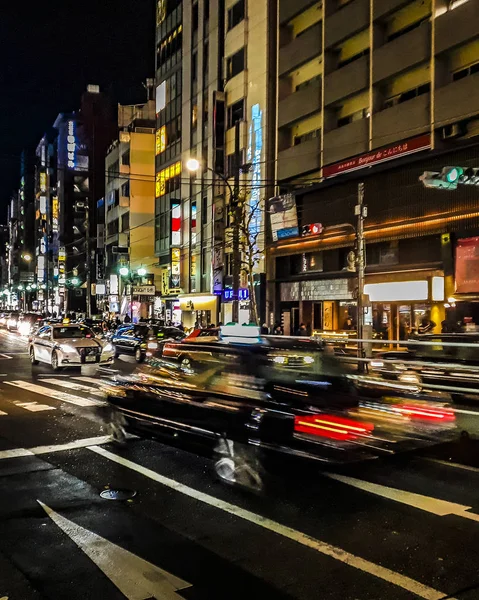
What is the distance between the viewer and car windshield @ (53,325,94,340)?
882 inches

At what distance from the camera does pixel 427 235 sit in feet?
87.0

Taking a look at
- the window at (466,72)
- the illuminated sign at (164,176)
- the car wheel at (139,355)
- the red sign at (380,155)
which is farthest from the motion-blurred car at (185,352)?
the illuminated sign at (164,176)

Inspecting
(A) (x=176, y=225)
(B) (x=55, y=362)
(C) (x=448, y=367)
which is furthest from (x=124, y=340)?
(A) (x=176, y=225)

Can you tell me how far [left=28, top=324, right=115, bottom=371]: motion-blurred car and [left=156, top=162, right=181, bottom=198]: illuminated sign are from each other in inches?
1131

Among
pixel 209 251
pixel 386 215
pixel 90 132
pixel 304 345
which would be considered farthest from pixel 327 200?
A: pixel 90 132

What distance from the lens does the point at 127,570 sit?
4.74 metres

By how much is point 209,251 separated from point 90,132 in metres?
60.4

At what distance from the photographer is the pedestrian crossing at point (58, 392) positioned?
13289mm

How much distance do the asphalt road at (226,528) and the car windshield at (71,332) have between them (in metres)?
13.5

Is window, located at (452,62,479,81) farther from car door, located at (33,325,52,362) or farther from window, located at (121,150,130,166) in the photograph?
window, located at (121,150,130,166)

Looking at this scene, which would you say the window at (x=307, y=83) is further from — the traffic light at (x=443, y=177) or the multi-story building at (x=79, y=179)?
the multi-story building at (x=79, y=179)

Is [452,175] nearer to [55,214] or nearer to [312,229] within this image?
[312,229]

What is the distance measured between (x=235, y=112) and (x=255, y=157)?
5.04 metres

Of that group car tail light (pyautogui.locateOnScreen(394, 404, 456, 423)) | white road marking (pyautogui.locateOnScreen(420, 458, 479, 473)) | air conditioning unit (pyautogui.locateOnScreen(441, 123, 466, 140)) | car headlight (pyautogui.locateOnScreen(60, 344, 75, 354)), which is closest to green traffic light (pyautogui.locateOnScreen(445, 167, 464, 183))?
air conditioning unit (pyautogui.locateOnScreen(441, 123, 466, 140))
